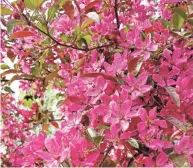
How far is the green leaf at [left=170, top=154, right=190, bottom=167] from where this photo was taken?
2.82 ft

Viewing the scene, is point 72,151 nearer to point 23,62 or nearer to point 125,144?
point 125,144

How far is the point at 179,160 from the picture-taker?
87 cm

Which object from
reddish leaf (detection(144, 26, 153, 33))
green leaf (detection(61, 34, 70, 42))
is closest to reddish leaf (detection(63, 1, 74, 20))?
green leaf (detection(61, 34, 70, 42))

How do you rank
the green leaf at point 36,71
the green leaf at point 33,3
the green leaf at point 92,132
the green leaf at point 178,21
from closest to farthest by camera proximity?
the green leaf at point 92,132 → the green leaf at point 33,3 → the green leaf at point 178,21 → the green leaf at point 36,71

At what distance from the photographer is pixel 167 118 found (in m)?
0.95

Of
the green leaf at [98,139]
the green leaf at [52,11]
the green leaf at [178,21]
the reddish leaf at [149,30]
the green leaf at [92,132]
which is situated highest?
the green leaf at [52,11]

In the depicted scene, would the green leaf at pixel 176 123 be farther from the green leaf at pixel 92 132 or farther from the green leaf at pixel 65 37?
the green leaf at pixel 65 37

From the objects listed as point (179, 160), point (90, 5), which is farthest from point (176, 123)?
point (90, 5)

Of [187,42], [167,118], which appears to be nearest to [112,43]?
[187,42]

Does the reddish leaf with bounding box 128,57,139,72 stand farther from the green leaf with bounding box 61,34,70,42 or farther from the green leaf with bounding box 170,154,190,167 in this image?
the green leaf with bounding box 61,34,70,42

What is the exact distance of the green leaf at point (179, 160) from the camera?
0.86m

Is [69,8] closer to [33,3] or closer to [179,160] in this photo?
[33,3]

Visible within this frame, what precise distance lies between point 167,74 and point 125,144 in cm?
24

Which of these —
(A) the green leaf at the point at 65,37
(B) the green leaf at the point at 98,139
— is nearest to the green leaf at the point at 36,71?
(A) the green leaf at the point at 65,37
